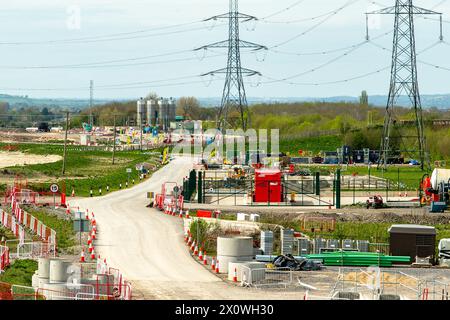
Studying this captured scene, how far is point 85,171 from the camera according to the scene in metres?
90.8

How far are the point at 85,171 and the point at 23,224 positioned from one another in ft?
135

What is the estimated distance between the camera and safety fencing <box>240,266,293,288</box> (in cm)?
3427

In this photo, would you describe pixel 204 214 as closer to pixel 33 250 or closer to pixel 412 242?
pixel 33 250

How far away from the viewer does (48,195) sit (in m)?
65.4

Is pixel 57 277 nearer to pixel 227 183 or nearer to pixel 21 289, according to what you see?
pixel 21 289

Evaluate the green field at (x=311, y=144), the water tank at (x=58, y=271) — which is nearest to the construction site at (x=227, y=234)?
the water tank at (x=58, y=271)

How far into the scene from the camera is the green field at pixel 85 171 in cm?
7236

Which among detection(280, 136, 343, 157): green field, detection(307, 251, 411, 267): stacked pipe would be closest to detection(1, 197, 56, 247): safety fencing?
detection(307, 251, 411, 267): stacked pipe

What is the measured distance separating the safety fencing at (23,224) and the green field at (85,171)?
13975mm

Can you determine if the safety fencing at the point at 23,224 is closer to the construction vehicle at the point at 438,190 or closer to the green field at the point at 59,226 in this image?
the green field at the point at 59,226

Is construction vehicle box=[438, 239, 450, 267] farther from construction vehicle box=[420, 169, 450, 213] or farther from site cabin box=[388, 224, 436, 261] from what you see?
construction vehicle box=[420, 169, 450, 213]

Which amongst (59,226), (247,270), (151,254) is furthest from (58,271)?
(59,226)

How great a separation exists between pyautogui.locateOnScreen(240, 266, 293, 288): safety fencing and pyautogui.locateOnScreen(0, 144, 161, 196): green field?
32732 mm
